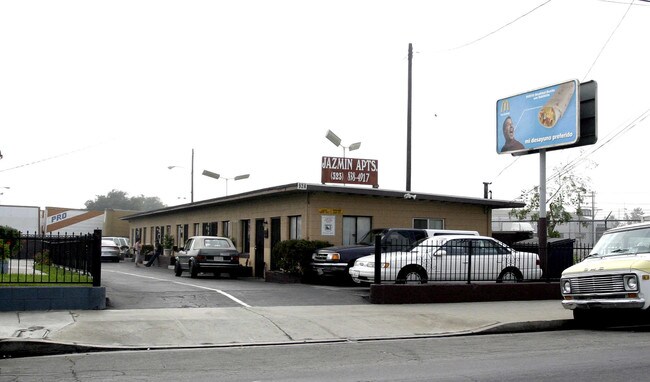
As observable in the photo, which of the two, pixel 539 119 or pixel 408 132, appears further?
pixel 408 132

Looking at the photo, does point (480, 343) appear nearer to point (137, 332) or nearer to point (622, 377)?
point (622, 377)

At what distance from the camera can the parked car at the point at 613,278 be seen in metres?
11.6

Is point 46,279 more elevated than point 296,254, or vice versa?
point 296,254

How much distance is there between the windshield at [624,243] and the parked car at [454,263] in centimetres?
380

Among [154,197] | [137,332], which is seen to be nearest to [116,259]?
[137,332]

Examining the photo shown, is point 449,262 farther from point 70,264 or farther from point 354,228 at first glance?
point 70,264

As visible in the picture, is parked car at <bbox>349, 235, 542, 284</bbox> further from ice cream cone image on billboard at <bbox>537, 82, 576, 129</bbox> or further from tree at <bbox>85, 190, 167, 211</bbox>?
tree at <bbox>85, 190, 167, 211</bbox>

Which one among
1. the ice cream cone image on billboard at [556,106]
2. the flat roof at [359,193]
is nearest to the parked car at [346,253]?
the flat roof at [359,193]

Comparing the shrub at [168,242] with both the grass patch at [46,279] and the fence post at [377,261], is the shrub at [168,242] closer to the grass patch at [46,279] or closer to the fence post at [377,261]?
the grass patch at [46,279]

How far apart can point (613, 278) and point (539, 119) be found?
820cm

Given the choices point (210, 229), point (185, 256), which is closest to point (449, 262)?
point (185, 256)

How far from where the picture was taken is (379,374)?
26.8ft

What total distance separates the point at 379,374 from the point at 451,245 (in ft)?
30.2

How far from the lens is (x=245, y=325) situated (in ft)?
40.1
